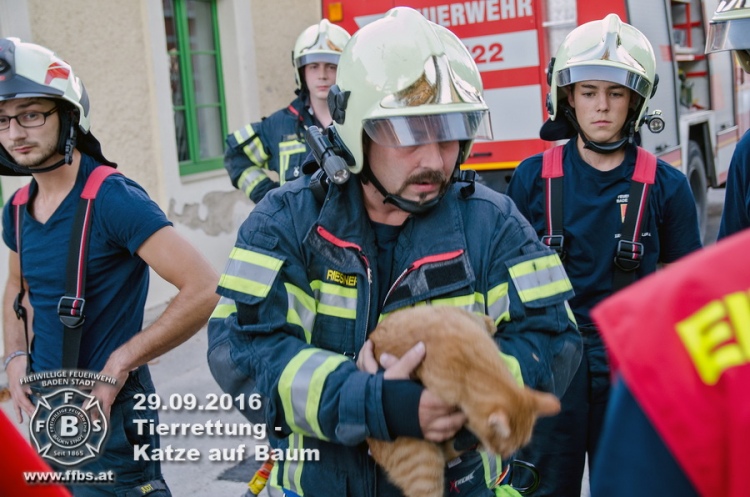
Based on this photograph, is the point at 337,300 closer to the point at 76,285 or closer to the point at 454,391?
the point at 454,391

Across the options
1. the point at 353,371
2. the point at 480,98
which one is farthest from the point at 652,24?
the point at 353,371

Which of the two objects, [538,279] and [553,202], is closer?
[538,279]

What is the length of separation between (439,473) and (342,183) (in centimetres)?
72

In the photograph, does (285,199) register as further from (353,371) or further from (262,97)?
(262,97)

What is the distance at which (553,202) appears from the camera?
10.8ft

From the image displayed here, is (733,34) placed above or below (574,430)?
above

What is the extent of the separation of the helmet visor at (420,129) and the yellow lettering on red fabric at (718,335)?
1.15 metres

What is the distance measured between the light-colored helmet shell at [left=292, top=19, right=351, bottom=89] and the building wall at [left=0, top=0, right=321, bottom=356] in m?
1.56

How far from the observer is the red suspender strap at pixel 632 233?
3.14 meters

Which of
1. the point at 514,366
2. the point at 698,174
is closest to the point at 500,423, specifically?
the point at 514,366

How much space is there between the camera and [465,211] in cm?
202

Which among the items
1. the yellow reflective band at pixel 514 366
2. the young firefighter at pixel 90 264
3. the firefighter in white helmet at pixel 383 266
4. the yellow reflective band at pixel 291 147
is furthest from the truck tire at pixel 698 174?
the yellow reflective band at pixel 514 366

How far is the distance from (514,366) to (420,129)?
60cm

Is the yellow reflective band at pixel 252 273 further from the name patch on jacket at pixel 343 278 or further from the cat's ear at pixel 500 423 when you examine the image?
the cat's ear at pixel 500 423
